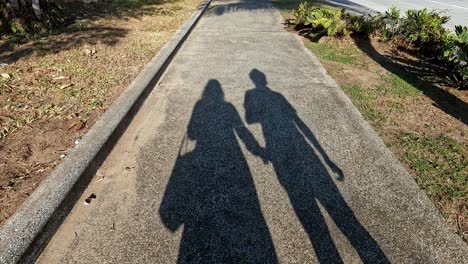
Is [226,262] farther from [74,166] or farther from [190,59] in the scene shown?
[190,59]

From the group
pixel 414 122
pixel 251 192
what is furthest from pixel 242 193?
pixel 414 122

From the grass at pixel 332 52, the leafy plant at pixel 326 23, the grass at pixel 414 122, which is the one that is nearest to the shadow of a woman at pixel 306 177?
the grass at pixel 414 122

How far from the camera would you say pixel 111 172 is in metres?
3.52

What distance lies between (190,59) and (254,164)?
4.13 meters

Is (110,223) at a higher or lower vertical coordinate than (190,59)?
lower

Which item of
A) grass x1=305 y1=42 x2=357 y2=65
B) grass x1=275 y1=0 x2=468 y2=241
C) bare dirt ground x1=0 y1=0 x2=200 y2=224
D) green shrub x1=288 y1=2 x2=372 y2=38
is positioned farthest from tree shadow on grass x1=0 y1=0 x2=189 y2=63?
grass x1=275 y1=0 x2=468 y2=241

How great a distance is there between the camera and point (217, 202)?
3.10 metres

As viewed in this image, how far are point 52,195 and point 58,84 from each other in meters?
2.94

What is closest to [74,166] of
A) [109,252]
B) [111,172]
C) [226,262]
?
[111,172]

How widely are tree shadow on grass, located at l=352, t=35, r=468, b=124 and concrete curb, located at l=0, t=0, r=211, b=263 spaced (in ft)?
15.9

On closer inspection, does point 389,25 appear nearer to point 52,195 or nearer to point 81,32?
point 81,32

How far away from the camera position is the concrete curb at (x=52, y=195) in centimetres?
246

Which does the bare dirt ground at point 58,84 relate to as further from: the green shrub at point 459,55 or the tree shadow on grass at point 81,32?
the green shrub at point 459,55

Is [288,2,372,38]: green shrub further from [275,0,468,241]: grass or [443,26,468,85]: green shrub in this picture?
[443,26,468,85]: green shrub
